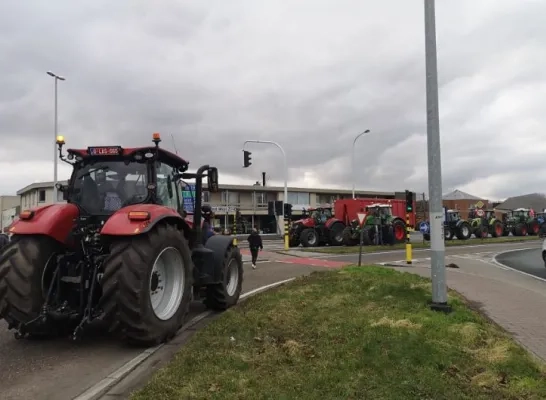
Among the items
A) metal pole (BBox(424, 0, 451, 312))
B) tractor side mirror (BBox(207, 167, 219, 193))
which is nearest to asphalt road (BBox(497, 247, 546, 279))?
Result: metal pole (BBox(424, 0, 451, 312))

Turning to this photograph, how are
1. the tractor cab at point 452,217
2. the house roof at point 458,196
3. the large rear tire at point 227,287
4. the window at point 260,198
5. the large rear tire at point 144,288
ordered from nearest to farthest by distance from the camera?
the large rear tire at point 144,288 → the large rear tire at point 227,287 → the tractor cab at point 452,217 → the window at point 260,198 → the house roof at point 458,196

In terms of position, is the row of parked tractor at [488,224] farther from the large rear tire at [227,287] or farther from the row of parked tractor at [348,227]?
the large rear tire at [227,287]

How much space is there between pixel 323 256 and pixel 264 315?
643 inches

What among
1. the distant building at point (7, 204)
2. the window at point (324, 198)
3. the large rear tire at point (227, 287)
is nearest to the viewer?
the large rear tire at point (227, 287)

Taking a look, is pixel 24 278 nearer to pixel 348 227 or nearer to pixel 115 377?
pixel 115 377

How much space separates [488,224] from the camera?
41094 millimetres

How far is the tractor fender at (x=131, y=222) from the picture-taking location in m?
6.05

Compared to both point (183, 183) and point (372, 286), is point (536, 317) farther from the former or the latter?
point (183, 183)

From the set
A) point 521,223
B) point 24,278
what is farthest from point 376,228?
point 24,278

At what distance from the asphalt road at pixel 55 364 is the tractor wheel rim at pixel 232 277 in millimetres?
2537

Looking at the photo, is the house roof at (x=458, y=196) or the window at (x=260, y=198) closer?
the window at (x=260, y=198)

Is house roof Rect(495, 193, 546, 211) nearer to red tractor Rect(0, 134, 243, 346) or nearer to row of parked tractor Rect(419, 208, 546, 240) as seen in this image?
row of parked tractor Rect(419, 208, 546, 240)

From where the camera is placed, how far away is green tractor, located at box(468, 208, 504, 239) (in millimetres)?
39375

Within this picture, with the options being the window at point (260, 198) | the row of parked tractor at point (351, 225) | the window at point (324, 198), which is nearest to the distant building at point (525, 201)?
the window at point (324, 198)
